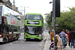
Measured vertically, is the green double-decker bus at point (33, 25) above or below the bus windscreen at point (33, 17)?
below

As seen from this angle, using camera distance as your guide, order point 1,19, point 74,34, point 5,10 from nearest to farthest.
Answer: point 74,34
point 1,19
point 5,10

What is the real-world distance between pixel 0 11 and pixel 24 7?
160ft

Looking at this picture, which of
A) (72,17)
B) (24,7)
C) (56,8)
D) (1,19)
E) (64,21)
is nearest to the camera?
(56,8)

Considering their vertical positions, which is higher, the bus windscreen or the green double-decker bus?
the bus windscreen

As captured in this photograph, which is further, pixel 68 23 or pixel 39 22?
pixel 68 23

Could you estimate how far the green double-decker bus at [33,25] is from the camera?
2730 centimetres

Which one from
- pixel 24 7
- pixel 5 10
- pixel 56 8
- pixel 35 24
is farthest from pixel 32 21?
pixel 24 7

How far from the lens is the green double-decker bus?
27.3 m

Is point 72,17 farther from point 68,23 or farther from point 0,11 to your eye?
point 0,11

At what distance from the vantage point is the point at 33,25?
27.6 m

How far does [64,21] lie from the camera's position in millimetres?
40469

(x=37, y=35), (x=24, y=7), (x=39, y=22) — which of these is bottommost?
(x=37, y=35)

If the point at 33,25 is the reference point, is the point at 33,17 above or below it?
above

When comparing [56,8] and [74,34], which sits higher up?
[56,8]
